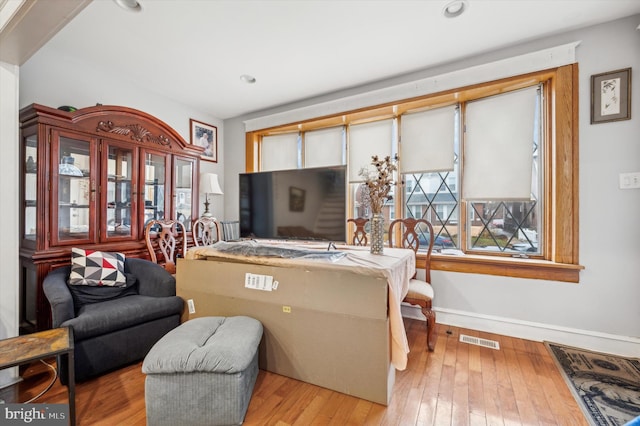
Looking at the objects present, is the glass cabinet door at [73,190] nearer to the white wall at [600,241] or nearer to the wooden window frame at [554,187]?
the wooden window frame at [554,187]

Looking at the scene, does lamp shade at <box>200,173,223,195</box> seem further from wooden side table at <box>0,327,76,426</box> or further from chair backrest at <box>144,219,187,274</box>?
wooden side table at <box>0,327,76,426</box>

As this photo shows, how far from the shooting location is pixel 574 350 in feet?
6.89

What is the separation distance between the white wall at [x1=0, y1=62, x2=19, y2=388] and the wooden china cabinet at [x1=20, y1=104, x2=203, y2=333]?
28 cm

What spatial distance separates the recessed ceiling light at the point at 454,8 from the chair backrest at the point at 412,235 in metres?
1.63

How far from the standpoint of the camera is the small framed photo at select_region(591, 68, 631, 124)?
2.01 meters

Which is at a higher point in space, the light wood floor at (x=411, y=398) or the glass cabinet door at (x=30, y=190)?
the glass cabinet door at (x=30, y=190)

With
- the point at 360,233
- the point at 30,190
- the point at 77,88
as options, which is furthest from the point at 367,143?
the point at 30,190

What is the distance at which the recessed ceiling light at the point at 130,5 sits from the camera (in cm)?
181

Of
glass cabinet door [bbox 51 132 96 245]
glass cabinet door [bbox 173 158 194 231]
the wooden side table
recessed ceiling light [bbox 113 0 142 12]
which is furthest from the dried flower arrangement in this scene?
glass cabinet door [bbox 51 132 96 245]

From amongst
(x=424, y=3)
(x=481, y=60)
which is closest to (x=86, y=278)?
(x=424, y=3)

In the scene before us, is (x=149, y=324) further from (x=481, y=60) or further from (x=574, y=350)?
(x=481, y=60)

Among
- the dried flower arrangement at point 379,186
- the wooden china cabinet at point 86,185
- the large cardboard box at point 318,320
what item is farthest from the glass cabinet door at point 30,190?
the dried flower arrangement at point 379,186

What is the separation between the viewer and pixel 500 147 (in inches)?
99.6

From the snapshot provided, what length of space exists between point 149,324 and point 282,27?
245 centimetres
